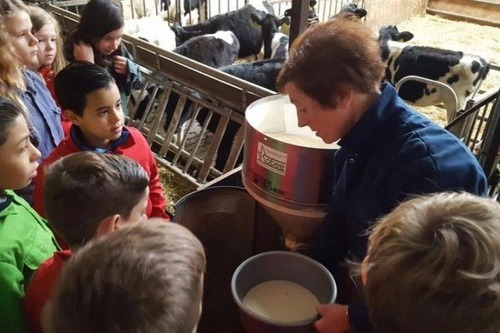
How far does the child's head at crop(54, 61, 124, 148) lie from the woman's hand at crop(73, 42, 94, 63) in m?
0.89

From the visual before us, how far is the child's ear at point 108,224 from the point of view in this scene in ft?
3.92

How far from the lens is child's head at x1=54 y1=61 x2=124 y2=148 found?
1839 mm

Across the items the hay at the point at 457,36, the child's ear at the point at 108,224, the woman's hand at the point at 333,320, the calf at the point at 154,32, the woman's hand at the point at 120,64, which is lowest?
the hay at the point at 457,36

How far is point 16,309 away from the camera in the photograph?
1.21m

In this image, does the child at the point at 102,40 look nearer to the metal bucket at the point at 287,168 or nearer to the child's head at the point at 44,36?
the child's head at the point at 44,36

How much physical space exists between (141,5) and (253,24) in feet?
6.19

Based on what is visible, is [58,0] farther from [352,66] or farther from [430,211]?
[430,211]

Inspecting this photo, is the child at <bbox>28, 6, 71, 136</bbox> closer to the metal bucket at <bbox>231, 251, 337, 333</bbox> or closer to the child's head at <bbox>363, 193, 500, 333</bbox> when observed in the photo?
the metal bucket at <bbox>231, 251, 337, 333</bbox>

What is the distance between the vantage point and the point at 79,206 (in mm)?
1213

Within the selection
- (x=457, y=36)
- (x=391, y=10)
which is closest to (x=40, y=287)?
(x=457, y=36)

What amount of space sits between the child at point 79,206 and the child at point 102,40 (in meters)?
1.63

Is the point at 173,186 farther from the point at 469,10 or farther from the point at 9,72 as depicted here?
the point at 469,10

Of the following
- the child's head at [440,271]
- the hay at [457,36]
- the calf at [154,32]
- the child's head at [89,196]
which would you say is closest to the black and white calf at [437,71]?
the hay at [457,36]

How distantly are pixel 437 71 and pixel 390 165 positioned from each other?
415cm
